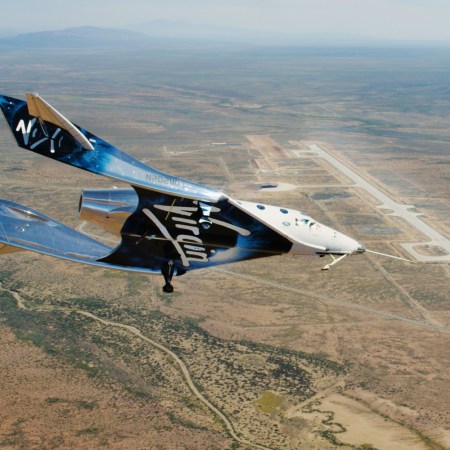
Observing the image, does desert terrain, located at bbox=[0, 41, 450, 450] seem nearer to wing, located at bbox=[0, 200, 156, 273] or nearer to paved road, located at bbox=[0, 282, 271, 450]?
paved road, located at bbox=[0, 282, 271, 450]

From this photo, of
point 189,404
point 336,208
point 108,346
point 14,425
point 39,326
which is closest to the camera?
point 14,425

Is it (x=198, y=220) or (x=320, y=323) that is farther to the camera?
(x=320, y=323)

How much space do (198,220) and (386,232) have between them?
82.1 meters

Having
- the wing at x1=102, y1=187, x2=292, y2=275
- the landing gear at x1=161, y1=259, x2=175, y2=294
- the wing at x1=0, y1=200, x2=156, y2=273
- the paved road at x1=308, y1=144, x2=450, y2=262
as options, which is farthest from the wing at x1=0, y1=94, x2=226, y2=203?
the paved road at x1=308, y1=144, x2=450, y2=262

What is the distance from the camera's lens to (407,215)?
415 ft

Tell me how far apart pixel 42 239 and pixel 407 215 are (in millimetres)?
97698

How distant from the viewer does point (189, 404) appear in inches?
2414

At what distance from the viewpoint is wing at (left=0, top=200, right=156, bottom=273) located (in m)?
37.5

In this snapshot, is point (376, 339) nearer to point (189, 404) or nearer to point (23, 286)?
point (189, 404)

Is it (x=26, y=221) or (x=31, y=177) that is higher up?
(x=26, y=221)

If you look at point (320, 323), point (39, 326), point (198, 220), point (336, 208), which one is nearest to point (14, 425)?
point (39, 326)

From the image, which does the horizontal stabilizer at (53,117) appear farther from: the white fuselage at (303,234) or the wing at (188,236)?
the white fuselage at (303,234)

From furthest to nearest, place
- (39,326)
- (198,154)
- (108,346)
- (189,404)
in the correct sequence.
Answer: (198,154)
(39,326)
(108,346)
(189,404)

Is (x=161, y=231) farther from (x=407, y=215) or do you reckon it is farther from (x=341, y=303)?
(x=407, y=215)
